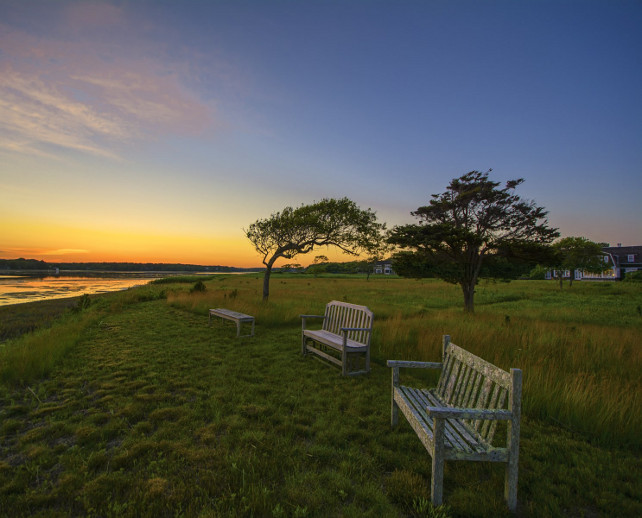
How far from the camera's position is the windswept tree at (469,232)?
1202 cm

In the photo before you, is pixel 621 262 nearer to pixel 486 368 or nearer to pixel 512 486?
pixel 486 368

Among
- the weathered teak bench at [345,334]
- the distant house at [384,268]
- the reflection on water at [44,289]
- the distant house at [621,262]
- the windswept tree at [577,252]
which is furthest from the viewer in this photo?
the distant house at [384,268]

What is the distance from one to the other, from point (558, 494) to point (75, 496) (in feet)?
13.6

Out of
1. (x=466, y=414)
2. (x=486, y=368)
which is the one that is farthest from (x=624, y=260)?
(x=466, y=414)

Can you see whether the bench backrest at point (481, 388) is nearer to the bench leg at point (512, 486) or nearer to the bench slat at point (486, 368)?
the bench slat at point (486, 368)

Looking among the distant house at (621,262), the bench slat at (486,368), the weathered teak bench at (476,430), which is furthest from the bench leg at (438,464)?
the distant house at (621,262)

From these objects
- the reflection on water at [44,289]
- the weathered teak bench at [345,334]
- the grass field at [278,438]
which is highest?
the weathered teak bench at [345,334]

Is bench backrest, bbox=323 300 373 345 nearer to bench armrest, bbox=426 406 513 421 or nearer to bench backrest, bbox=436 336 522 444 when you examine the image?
bench backrest, bbox=436 336 522 444

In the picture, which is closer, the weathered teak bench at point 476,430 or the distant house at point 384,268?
the weathered teak bench at point 476,430

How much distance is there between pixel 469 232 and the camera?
11.7 meters

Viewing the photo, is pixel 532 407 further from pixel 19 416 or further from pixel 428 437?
pixel 19 416

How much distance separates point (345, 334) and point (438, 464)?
3.27 m

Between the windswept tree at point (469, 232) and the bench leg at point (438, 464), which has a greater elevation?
the windswept tree at point (469, 232)

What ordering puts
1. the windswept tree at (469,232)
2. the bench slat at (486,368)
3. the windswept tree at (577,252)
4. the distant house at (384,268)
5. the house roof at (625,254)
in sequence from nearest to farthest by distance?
the bench slat at (486,368)
the windswept tree at (469,232)
the windswept tree at (577,252)
the house roof at (625,254)
the distant house at (384,268)
